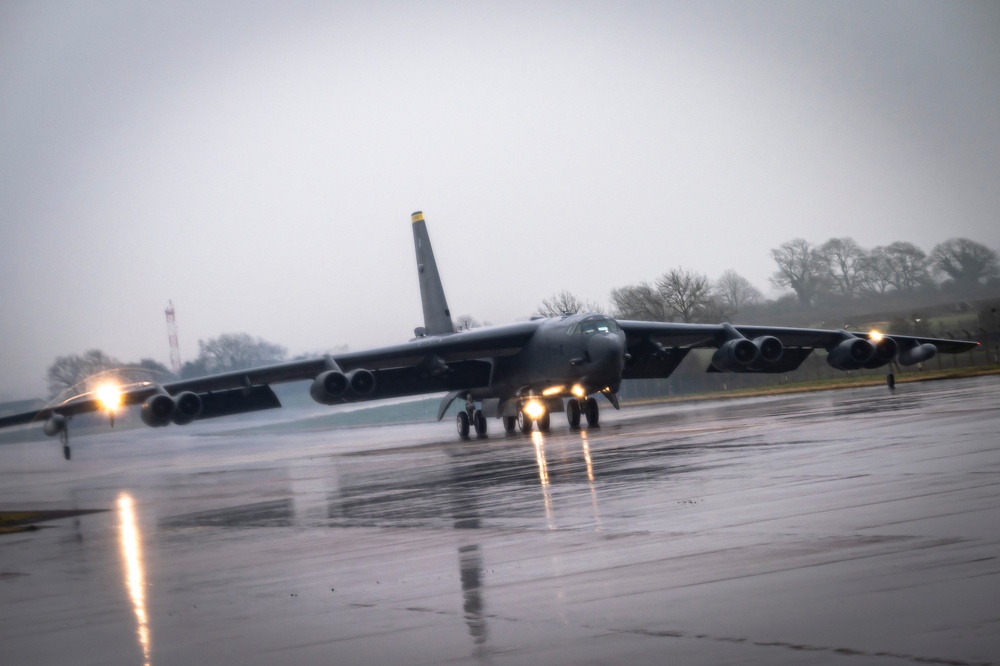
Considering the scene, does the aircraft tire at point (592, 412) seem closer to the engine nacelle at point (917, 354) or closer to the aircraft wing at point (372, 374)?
the aircraft wing at point (372, 374)

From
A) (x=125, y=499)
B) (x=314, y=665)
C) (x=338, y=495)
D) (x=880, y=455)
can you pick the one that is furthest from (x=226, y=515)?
(x=314, y=665)

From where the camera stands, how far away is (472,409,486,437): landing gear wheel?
119 ft

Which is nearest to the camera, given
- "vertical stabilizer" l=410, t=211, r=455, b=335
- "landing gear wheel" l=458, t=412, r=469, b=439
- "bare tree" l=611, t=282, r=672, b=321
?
"landing gear wheel" l=458, t=412, r=469, b=439

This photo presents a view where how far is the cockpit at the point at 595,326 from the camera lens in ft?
97.7

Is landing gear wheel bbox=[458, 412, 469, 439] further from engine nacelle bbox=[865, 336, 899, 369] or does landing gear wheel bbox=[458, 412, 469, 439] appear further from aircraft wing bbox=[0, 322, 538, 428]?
engine nacelle bbox=[865, 336, 899, 369]

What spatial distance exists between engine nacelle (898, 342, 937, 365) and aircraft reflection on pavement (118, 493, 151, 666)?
2759 centimetres

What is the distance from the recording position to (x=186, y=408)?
109 feet

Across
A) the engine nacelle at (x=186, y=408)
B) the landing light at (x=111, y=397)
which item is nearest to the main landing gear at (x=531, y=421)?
the engine nacelle at (x=186, y=408)

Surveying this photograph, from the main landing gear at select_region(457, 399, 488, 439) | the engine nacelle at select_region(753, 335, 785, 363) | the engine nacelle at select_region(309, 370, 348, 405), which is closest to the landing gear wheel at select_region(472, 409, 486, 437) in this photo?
the main landing gear at select_region(457, 399, 488, 439)

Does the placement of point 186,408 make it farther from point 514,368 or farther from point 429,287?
point 514,368

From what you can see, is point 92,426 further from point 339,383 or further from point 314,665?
point 314,665

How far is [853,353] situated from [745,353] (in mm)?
4384

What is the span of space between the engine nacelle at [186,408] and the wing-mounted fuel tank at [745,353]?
54.0ft

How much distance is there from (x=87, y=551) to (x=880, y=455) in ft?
30.0
